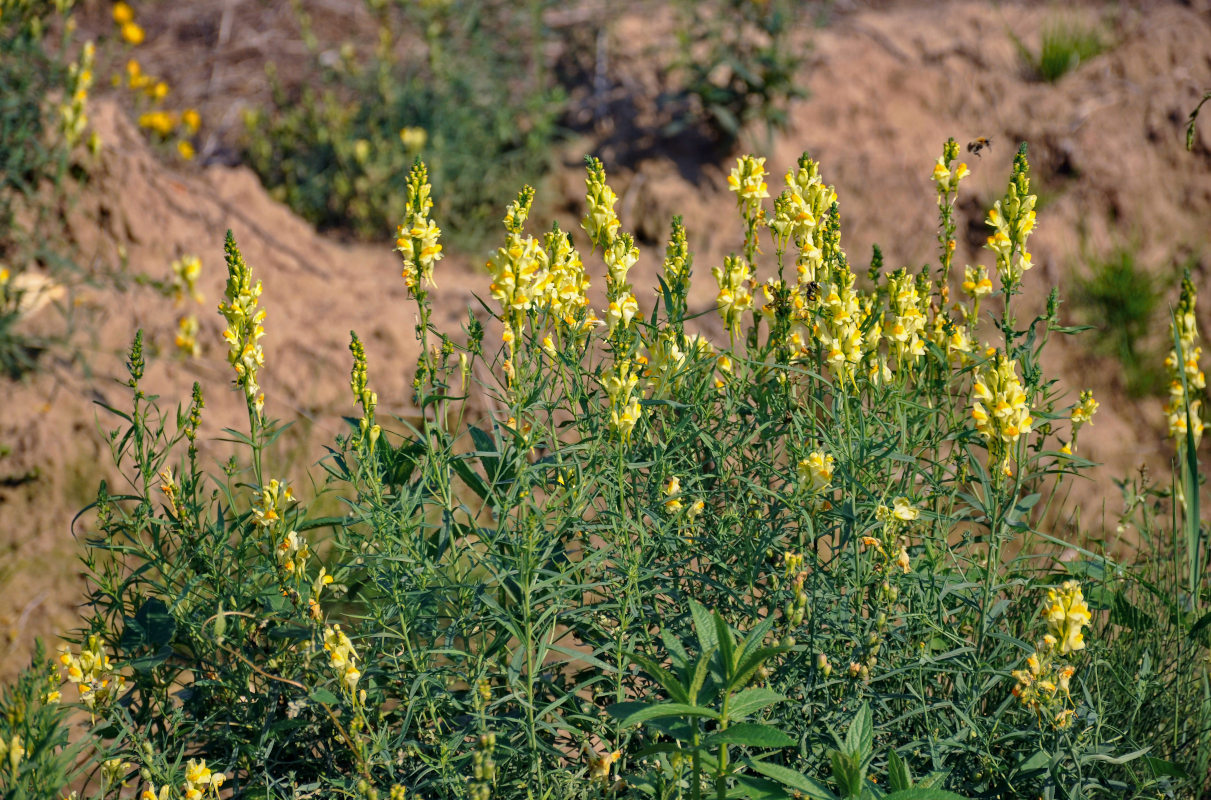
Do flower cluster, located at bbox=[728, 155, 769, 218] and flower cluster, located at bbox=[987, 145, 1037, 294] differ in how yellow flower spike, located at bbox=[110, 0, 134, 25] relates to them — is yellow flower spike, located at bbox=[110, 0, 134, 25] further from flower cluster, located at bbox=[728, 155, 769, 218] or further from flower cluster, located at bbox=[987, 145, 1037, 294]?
flower cluster, located at bbox=[987, 145, 1037, 294]

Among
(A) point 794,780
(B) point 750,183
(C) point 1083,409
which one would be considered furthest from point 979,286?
(A) point 794,780

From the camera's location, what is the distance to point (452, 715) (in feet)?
6.50

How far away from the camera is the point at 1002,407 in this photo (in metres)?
1.71

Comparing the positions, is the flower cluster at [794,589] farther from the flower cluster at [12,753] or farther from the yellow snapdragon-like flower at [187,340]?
the yellow snapdragon-like flower at [187,340]

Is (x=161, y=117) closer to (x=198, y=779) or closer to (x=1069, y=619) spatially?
(x=198, y=779)

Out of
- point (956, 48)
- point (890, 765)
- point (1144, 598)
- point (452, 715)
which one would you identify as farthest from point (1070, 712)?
point (956, 48)

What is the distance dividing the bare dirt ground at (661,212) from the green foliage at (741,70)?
22cm

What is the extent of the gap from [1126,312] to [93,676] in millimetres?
4414

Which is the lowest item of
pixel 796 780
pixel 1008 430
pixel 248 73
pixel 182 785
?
pixel 182 785

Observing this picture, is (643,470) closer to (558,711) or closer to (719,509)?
(719,509)

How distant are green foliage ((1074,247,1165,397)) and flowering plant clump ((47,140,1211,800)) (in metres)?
2.60

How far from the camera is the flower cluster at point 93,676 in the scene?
6.00 ft

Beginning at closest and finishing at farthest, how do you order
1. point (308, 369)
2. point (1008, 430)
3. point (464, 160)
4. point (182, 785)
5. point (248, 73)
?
1. point (1008, 430)
2. point (182, 785)
3. point (308, 369)
4. point (464, 160)
5. point (248, 73)

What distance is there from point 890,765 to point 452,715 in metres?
0.88
